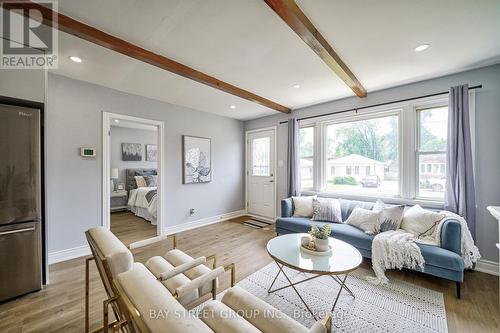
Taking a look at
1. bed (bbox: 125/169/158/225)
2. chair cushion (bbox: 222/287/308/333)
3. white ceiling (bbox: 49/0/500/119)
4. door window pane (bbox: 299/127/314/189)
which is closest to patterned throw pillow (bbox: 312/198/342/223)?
door window pane (bbox: 299/127/314/189)

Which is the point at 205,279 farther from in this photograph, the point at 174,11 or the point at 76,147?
the point at 76,147

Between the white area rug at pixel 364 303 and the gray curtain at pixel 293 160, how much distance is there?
1950mm

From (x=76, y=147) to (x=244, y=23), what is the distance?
2816 millimetres

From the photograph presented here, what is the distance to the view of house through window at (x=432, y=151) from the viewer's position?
283cm

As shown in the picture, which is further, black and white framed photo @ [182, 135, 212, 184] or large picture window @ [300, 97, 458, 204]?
black and white framed photo @ [182, 135, 212, 184]

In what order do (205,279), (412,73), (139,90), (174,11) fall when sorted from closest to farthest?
(205,279), (174,11), (412,73), (139,90)

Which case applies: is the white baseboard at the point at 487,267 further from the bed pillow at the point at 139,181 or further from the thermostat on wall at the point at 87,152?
the bed pillow at the point at 139,181

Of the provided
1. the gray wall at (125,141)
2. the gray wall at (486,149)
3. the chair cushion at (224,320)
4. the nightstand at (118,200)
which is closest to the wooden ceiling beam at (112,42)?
the chair cushion at (224,320)

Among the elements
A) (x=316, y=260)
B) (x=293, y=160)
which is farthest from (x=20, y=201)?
(x=293, y=160)

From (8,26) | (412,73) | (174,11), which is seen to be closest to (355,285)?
(412,73)

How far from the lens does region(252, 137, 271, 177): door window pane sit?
4.90m

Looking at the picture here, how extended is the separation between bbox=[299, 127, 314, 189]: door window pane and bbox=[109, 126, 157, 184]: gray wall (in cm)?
494

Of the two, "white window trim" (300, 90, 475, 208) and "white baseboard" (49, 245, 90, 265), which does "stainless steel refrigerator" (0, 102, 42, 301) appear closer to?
"white baseboard" (49, 245, 90, 265)

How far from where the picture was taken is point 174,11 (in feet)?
5.33
